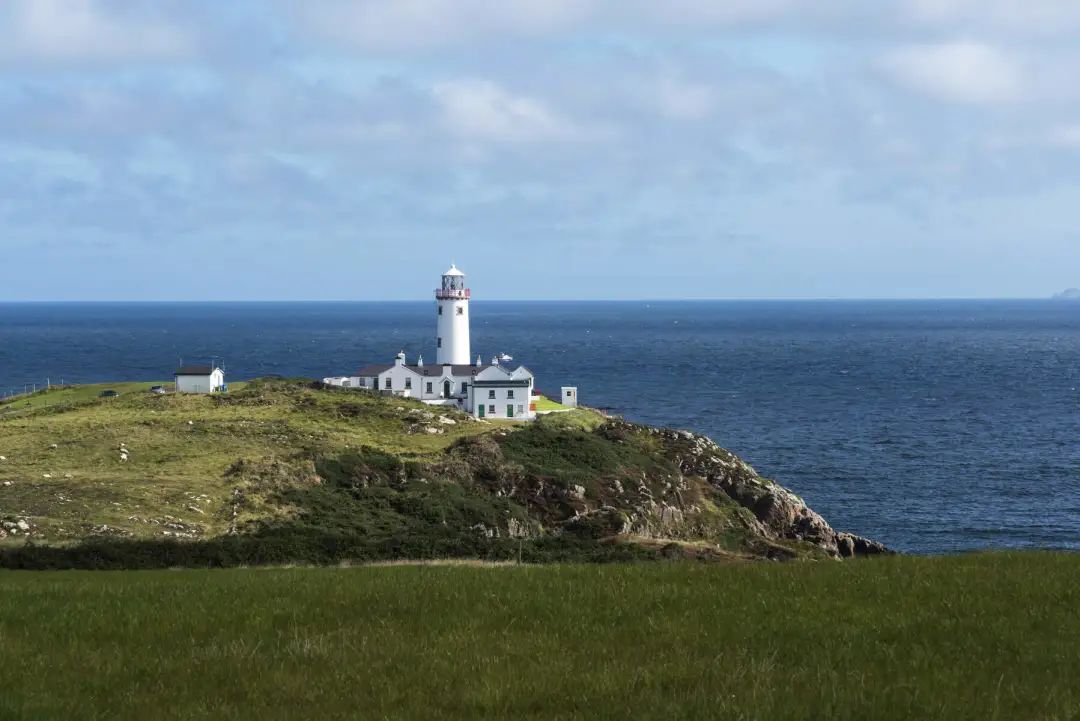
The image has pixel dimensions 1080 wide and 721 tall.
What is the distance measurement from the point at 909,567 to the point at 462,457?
43.4 meters

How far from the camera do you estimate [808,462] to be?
82250 millimetres

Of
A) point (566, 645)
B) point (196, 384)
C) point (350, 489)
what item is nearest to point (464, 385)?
point (196, 384)

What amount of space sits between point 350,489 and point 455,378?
42.6 metres

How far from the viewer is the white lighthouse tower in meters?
99.6

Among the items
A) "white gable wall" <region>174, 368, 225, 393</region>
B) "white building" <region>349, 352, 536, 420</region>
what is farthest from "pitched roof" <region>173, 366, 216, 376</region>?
"white building" <region>349, 352, 536, 420</region>

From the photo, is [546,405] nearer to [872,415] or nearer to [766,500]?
[766,500]

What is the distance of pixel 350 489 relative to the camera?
1957 inches

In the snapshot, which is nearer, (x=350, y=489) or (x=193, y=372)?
(x=350, y=489)

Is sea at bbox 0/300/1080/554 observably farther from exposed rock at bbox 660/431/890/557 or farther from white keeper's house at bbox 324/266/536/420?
white keeper's house at bbox 324/266/536/420

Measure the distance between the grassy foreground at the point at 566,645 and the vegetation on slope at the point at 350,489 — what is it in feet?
54.5

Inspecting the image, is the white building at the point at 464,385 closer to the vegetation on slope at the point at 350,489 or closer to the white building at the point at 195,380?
the vegetation on slope at the point at 350,489

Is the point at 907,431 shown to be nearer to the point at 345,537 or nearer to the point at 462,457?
the point at 462,457

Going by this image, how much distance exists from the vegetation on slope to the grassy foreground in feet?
54.5

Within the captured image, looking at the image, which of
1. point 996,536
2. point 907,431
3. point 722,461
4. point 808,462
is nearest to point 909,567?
point 996,536
